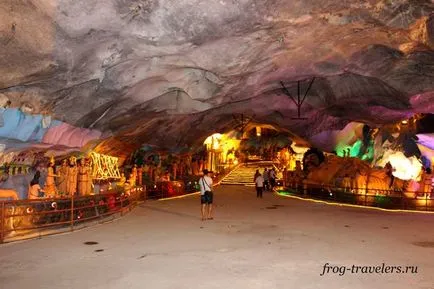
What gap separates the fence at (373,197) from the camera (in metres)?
17.7

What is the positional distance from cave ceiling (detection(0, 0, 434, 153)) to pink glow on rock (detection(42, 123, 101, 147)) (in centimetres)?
40

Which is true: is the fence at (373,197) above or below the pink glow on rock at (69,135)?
below

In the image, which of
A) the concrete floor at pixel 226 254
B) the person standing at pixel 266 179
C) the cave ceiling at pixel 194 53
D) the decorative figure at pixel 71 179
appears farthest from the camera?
the person standing at pixel 266 179

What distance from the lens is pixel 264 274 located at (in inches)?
276

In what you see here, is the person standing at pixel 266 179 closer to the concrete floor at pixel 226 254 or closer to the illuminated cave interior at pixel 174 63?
the illuminated cave interior at pixel 174 63

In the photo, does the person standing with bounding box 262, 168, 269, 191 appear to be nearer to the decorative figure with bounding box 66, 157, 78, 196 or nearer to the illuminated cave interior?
the illuminated cave interior

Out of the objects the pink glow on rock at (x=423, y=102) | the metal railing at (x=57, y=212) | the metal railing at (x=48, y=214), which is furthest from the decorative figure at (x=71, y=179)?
the pink glow on rock at (x=423, y=102)

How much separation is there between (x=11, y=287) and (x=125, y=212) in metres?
9.41

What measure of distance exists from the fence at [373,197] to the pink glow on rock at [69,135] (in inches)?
493

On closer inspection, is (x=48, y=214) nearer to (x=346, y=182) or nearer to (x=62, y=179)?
(x=62, y=179)

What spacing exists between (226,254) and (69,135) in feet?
32.2

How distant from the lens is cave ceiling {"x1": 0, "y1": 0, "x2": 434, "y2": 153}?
9.14m

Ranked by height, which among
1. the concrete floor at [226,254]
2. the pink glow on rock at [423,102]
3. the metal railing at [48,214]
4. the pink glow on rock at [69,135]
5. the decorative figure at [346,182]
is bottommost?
the concrete floor at [226,254]

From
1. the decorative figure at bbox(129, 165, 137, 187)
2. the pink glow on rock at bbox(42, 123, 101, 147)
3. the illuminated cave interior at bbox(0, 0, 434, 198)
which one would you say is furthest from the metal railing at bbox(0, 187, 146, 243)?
the decorative figure at bbox(129, 165, 137, 187)
